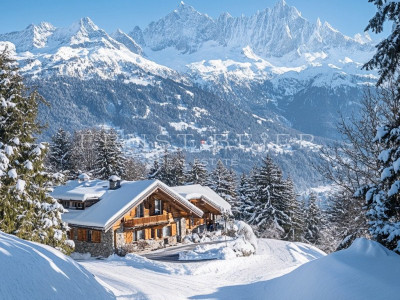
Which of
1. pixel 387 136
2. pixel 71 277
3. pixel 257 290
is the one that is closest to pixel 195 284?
pixel 257 290

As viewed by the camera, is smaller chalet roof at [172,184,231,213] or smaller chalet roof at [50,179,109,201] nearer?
Result: smaller chalet roof at [50,179,109,201]

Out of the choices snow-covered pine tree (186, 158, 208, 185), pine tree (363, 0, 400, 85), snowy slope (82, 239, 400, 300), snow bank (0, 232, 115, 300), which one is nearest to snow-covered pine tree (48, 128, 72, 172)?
snow-covered pine tree (186, 158, 208, 185)

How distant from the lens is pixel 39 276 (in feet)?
27.5

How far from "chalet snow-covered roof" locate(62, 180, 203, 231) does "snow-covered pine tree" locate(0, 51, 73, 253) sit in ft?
35.4

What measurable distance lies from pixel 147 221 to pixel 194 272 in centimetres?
1085

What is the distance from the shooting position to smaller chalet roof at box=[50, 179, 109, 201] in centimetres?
3628

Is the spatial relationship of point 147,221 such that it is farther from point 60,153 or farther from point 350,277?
point 60,153

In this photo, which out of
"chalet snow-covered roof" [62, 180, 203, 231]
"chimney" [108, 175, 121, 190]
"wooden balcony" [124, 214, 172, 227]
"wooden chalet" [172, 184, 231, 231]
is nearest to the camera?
"chalet snow-covered roof" [62, 180, 203, 231]

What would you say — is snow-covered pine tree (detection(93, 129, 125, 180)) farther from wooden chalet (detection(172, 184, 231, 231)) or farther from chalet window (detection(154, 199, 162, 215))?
chalet window (detection(154, 199, 162, 215))

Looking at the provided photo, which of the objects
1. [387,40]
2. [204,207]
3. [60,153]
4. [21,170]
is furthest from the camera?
[60,153]

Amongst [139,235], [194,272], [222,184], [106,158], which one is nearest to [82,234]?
[139,235]

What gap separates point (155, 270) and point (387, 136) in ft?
60.6

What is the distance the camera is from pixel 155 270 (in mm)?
25375

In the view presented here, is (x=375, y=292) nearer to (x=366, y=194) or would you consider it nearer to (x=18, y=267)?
(x=366, y=194)
